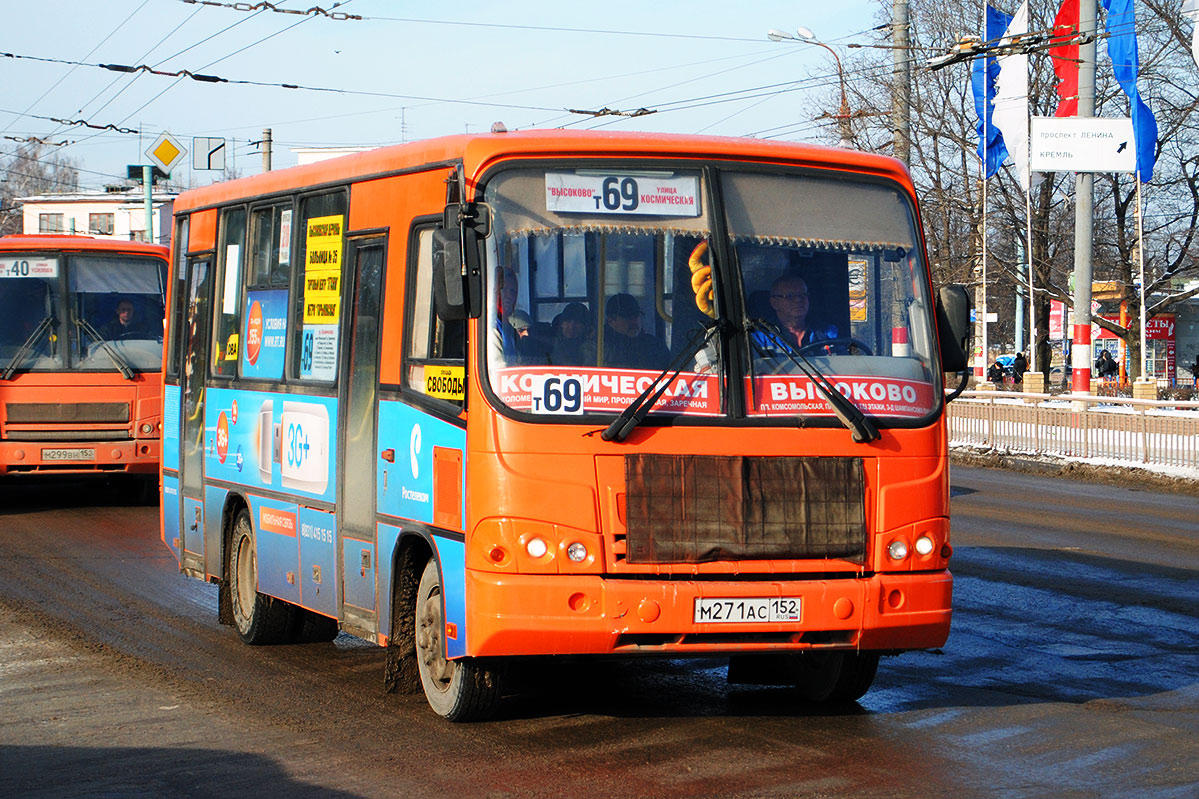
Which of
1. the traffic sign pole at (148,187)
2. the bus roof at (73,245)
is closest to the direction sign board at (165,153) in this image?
the traffic sign pole at (148,187)

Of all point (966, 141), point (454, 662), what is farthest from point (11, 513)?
point (966, 141)

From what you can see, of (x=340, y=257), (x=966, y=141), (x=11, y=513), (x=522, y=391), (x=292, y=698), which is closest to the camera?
(x=522, y=391)

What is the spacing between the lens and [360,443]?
27.6ft

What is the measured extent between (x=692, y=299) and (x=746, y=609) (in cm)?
136

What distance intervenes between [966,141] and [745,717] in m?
46.0

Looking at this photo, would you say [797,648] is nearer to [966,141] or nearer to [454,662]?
[454,662]

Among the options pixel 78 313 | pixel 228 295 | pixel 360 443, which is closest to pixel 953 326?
pixel 360 443

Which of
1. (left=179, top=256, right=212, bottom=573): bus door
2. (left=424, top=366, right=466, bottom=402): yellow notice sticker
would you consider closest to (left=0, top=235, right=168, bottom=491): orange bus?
(left=179, top=256, right=212, bottom=573): bus door

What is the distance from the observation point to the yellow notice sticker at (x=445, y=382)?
23.5 feet

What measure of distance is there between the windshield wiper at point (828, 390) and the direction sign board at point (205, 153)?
1267 inches

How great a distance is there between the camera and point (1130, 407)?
85.7 feet

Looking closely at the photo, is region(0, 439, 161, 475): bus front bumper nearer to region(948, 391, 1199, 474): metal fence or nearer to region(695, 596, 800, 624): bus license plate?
region(695, 596, 800, 624): bus license plate

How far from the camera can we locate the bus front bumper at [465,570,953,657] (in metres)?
6.78

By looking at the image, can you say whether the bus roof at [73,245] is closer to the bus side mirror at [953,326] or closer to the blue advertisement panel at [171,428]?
the blue advertisement panel at [171,428]
